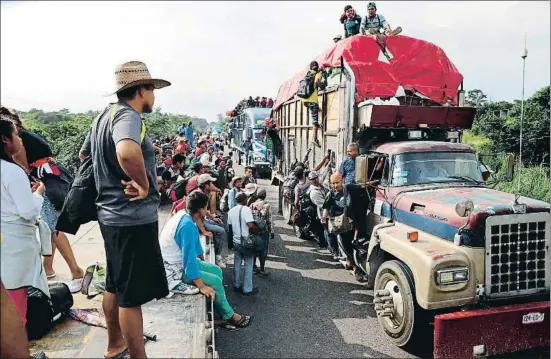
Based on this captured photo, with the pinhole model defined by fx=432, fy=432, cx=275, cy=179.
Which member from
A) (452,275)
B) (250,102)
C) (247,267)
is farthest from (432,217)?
(250,102)

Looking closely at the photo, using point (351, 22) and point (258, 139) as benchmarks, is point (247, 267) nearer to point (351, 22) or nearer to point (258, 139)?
point (351, 22)

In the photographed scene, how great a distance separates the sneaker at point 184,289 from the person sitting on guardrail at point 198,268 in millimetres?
54

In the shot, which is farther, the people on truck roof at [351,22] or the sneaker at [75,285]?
the people on truck roof at [351,22]

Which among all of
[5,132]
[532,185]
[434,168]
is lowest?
[532,185]

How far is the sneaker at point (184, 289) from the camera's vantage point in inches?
170

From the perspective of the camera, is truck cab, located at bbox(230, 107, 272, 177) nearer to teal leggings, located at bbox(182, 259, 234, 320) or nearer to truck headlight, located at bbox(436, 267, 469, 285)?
teal leggings, located at bbox(182, 259, 234, 320)

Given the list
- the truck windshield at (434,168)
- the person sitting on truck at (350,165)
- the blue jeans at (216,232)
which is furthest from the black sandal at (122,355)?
the person sitting on truck at (350,165)

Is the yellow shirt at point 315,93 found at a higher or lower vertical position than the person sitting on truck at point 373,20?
lower

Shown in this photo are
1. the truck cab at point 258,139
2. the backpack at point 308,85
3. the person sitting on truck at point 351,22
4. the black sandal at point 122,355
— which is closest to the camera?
the black sandal at point 122,355

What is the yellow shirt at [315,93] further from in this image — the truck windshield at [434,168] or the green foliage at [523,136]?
the green foliage at [523,136]

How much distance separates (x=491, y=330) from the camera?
3.95m

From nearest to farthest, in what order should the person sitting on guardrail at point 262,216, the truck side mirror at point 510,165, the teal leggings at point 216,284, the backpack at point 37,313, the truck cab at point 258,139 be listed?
1. the backpack at point 37,313
2. the teal leggings at point 216,284
3. the truck side mirror at point 510,165
4. the person sitting on guardrail at point 262,216
5. the truck cab at point 258,139

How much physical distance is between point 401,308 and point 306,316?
4.37 feet

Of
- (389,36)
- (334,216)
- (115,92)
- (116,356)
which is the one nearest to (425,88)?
(389,36)
